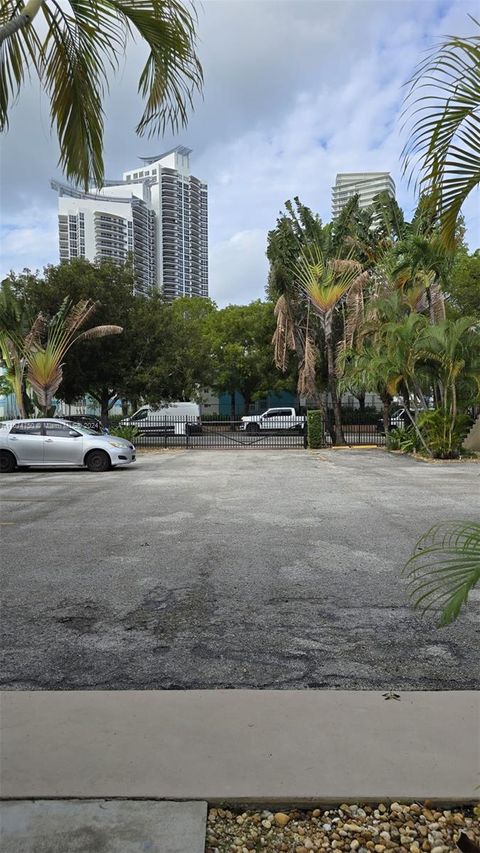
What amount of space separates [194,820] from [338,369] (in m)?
24.8

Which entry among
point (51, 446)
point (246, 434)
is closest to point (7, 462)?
point (51, 446)

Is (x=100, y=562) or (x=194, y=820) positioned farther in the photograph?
(x=100, y=562)

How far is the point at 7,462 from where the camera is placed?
56.1ft

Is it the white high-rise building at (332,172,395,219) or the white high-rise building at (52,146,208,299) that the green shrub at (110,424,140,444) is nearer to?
the white high-rise building at (332,172,395,219)

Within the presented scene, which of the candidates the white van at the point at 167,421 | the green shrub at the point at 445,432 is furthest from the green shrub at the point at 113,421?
the green shrub at the point at 445,432

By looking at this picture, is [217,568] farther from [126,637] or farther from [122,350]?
[122,350]

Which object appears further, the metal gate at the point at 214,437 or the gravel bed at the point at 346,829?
the metal gate at the point at 214,437

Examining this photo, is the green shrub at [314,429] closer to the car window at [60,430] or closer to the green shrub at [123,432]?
the green shrub at [123,432]

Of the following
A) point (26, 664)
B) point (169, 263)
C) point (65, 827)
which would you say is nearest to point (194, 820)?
point (65, 827)

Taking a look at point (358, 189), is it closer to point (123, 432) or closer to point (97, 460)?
point (123, 432)

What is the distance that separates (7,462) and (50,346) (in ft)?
25.8

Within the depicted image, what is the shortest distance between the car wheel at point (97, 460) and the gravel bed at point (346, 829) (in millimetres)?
14969

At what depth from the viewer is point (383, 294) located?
23156 mm

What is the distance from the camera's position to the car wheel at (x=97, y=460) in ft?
56.1
